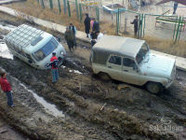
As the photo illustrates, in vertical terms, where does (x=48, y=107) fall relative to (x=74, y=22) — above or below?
below

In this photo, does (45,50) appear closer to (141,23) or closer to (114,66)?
(114,66)

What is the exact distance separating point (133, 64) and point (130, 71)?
0.34 m

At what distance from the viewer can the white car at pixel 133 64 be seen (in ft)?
27.8

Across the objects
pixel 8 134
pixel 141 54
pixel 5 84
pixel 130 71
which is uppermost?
pixel 141 54

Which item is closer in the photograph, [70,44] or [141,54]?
[141,54]

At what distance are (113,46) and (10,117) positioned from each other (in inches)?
201

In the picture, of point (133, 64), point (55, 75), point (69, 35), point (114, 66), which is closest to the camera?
point (133, 64)

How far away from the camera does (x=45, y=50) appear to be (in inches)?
435

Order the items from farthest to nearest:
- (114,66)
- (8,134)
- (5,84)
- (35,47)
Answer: (35,47) → (114,66) → (5,84) → (8,134)

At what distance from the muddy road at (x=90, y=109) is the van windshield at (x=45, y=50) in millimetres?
899

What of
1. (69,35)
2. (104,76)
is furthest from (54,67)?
(69,35)

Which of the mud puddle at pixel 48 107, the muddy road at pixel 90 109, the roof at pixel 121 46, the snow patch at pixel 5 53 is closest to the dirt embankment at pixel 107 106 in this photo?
the muddy road at pixel 90 109

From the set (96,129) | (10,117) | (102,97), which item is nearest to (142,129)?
(96,129)

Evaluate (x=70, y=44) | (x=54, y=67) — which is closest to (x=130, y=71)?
(x=54, y=67)
